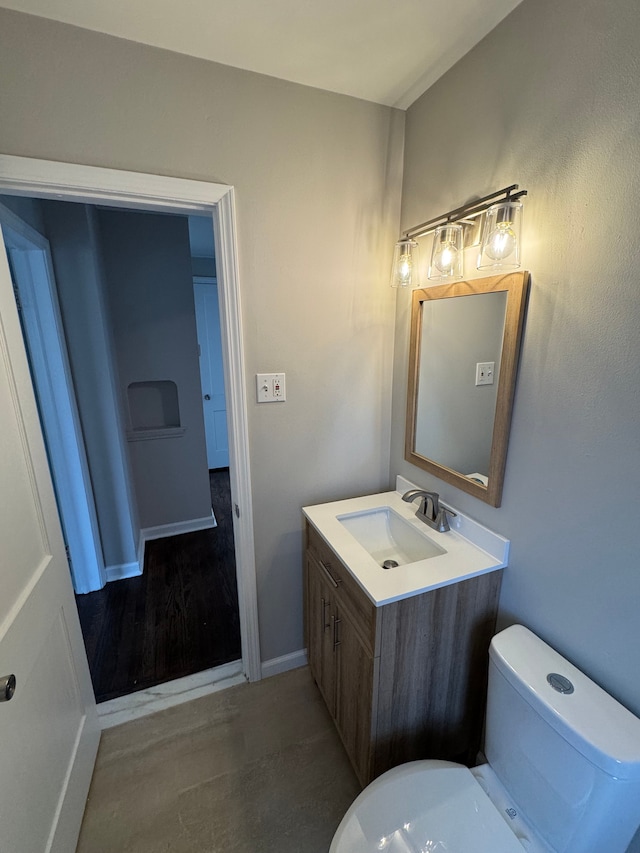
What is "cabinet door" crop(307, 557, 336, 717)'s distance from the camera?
4.80 feet

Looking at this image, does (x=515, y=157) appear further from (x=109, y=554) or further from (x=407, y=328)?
(x=109, y=554)

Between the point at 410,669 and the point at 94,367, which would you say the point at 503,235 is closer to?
the point at 410,669

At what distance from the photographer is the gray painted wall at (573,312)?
33.2 inches

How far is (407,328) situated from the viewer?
161 centimetres

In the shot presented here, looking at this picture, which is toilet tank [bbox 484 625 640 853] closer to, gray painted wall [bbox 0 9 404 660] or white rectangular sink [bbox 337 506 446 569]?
white rectangular sink [bbox 337 506 446 569]

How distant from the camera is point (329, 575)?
4.66 feet

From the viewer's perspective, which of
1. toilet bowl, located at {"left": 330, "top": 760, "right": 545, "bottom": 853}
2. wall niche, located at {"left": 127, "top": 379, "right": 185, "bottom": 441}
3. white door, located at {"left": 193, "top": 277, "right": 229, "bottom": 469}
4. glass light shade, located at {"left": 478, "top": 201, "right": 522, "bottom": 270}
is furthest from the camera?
white door, located at {"left": 193, "top": 277, "right": 229, "bottom": 469}

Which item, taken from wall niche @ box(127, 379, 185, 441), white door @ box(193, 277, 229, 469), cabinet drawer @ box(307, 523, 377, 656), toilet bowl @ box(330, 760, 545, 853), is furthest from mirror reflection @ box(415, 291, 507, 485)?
white door @ box(193, 277, 229, 469)

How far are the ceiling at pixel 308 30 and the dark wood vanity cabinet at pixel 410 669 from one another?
65.2 inches

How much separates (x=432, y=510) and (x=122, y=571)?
7.21 ft

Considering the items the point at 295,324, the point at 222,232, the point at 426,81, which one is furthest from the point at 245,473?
the point at 426,81

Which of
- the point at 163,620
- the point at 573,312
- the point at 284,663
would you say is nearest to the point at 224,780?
the point at 284,663

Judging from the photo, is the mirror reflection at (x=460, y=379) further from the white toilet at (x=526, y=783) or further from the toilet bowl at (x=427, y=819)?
the toilet bowl at (x=427, y=819)

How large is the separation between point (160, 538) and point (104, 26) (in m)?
2.93
